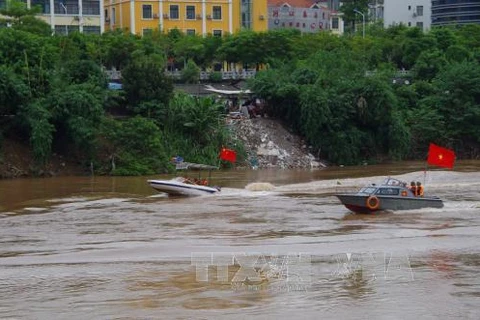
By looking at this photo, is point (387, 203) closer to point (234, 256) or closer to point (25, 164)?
point (234, 256)

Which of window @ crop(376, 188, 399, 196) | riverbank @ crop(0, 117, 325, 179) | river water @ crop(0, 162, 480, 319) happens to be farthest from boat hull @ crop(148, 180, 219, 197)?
riverbank @ crop(0, 117, 325, 179)

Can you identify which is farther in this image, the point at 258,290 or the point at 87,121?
the point at 87,121

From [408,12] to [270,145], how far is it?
67.4 m

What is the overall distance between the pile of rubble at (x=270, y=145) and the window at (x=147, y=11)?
105 ft

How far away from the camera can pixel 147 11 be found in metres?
86.9

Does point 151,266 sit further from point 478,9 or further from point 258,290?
point 478,9

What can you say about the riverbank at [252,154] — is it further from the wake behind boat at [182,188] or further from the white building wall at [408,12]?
the white building wall at [408,12]

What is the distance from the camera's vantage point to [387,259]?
2419cm

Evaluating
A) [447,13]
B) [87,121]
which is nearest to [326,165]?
[87,121]

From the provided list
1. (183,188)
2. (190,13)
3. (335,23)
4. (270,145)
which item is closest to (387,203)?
(183,188)

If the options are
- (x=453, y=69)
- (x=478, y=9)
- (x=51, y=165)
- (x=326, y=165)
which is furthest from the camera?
(x=478, y=9)

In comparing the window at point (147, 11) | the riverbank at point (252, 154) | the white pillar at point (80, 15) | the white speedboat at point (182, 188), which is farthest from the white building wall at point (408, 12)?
the white speedboat at point (182, 188)

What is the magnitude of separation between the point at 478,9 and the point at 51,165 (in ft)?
250

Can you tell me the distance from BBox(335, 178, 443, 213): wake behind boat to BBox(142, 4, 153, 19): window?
56.2 meters
